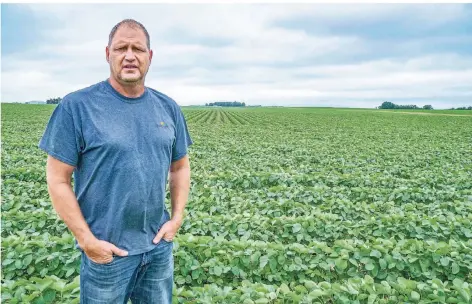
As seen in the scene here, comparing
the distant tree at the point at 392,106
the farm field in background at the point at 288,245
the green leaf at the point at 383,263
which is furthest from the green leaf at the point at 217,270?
the distant tree at the point at 392,106

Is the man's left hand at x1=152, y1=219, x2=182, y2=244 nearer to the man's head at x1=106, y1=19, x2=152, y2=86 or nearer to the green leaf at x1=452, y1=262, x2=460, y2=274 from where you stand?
the man's head at x1=106, y1=19, x2=152, y2=86

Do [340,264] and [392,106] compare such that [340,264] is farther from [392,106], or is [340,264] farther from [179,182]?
[392,106]

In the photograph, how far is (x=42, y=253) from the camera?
4809 millimetres

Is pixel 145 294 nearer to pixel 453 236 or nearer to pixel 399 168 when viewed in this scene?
pixel 453 236

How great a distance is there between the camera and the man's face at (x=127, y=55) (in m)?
2.30

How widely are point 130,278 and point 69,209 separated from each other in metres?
0.60

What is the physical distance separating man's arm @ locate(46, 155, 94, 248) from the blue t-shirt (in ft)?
0.21

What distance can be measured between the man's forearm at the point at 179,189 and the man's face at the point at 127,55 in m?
0.80

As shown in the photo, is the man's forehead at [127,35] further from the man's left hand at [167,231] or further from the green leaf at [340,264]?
the green leaf at [340,264]

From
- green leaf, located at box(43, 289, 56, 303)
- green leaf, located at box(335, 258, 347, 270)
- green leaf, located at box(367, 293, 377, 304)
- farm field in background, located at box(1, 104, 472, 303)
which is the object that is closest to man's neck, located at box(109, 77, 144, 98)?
farm field in background, located at box(1, 104, 472, 303)

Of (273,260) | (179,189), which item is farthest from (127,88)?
(273,260)

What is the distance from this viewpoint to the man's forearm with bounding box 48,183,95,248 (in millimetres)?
2223

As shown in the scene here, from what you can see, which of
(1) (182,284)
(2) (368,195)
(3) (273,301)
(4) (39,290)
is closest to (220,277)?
(1) (182,284)

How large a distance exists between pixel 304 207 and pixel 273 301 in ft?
11.2
